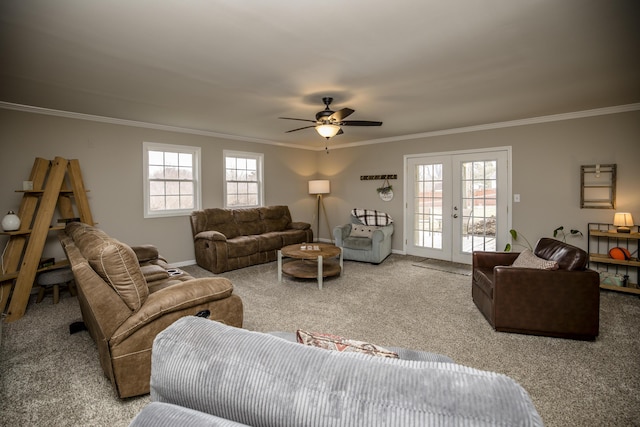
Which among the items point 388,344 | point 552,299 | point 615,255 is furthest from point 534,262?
point 615,255

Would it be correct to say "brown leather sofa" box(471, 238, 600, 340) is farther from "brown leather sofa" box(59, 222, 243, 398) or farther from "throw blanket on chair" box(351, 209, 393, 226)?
"throw blanket on chair" box(351, 209, 393, 226)

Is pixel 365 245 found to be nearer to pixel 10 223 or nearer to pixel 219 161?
pixel 219 161

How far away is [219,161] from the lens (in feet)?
19.7

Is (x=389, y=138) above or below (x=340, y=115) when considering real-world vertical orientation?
above

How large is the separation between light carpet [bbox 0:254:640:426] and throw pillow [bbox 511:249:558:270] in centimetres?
63

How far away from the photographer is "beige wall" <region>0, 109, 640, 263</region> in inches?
161

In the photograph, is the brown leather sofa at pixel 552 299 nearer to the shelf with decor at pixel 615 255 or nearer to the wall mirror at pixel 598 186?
the shelf with decor at pixel 615 255

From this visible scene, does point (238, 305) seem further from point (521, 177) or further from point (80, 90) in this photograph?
point (521, 177)

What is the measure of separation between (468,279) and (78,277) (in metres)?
4.58

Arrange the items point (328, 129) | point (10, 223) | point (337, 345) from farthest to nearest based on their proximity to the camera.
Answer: point (328, 129) → point (10, 223) → point (337, 345)

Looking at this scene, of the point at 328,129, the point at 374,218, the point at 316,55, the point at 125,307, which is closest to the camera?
the point at 125,307

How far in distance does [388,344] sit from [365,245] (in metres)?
2.90

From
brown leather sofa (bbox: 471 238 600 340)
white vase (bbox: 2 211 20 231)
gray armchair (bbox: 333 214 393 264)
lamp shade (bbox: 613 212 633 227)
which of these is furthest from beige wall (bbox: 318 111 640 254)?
white vase (bbox: 2 211 20 231)

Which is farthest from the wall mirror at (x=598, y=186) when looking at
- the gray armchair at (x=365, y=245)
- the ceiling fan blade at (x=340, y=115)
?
the ceiling fan blade at (x=340, y=115)
